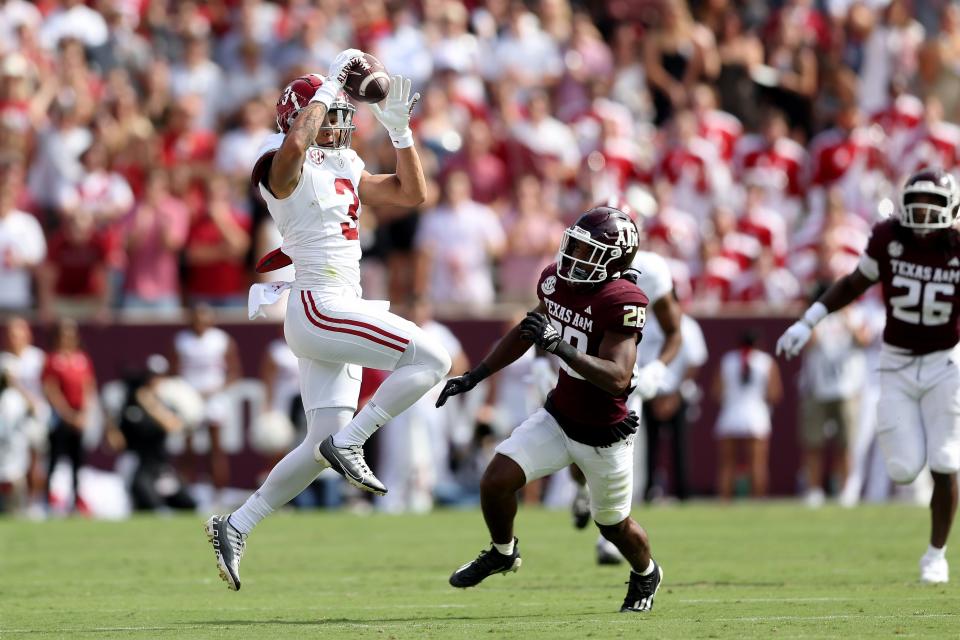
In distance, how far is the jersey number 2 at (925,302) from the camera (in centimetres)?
881

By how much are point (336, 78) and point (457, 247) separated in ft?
26.5

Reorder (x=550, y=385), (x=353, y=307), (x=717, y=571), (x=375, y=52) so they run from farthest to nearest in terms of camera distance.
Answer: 1. (x=375, y=52)
2. (x=550, y=385)
3. (x=717, y=571)
4. (x=353, y=307)

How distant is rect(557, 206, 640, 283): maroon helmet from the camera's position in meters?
7.41

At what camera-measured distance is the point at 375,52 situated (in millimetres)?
17297

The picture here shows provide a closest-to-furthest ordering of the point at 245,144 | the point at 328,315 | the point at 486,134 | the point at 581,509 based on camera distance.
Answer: the point at 328,315 → the point at 581,509 → the point at 245,144 → the point at 486,134

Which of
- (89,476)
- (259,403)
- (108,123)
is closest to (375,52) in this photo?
(108,123)

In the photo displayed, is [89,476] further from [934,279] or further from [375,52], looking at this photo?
[934,279]

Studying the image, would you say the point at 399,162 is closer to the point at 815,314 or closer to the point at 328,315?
the point at 328,315

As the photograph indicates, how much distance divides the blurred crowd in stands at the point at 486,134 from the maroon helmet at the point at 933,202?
22.2 ft

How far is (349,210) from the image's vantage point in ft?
26.5

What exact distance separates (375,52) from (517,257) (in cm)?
272

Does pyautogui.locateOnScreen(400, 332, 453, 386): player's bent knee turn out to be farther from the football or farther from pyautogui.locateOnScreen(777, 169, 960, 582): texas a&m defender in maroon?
pyautogui.locateOnScreen(777, 169, 960, 582): texas a&m defender in maroon

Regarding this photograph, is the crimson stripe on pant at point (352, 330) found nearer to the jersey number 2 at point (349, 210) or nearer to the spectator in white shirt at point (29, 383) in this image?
the jersey number 2 at point (349, 210)

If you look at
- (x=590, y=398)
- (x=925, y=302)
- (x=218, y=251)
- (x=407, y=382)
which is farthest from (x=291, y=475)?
(x=218, y=251)
